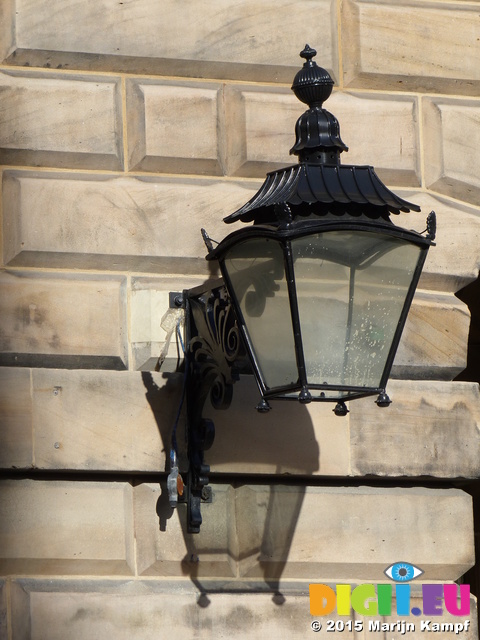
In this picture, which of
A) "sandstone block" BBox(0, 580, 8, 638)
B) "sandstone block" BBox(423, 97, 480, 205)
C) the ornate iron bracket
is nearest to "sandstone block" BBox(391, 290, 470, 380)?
"sandstone block" BBox(423, 97, 480, 205)

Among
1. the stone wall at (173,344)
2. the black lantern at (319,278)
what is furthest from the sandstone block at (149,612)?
the black lantern at (319,278)

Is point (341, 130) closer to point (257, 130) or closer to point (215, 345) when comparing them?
point (257, 130)

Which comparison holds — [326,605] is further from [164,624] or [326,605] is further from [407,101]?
[407,101]

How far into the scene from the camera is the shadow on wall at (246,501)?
473 cm

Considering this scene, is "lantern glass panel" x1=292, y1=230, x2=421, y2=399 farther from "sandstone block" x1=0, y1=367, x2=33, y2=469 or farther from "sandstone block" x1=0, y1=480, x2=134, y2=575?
"sandstone block" x1=0, y1=367, x2=33, y2=469

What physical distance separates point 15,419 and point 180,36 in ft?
4.80

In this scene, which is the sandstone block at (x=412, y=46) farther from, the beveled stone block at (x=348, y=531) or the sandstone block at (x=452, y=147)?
the beveled stone block at (x=348, y=531)

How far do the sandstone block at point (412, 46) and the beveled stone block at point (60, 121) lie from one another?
0.90m

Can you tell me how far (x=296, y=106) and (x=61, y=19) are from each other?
87cm

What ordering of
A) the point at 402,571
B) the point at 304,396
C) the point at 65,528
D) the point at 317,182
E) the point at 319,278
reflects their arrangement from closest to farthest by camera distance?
1. the point at 304,396
2. the point at 319,278
3. the point at 317,182
4. the point at 65,528
5. the point at 402,571

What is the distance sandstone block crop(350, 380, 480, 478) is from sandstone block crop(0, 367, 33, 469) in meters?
1.10

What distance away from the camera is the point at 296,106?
5188 millimetres

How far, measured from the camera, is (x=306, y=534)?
4836 mm

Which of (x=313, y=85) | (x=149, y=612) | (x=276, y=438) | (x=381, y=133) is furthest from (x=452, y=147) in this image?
(x=149, y=612)
